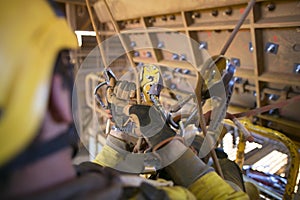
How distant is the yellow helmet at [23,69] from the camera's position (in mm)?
515

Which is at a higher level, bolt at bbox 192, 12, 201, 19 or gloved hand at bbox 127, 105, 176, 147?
bolt at bbox 192, 12, 201, 19

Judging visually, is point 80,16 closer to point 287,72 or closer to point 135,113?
point 287,72

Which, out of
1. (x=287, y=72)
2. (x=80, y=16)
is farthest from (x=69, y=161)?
(x=80, y=16)

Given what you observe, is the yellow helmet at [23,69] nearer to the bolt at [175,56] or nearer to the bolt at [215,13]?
the bolt at [215,13]

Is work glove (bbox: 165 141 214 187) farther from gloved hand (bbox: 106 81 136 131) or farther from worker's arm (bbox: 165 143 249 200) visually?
gloved hand (bbox: 106 81 136 131)

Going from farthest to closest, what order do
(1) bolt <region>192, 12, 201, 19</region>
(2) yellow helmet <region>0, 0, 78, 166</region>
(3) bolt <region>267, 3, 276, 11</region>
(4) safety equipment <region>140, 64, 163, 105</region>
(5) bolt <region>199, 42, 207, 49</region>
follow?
1. (5) bolt <region>199, 42, 207, 49</region>
2. (1) bolt <region>192, 12, 201, 19</region>
3. (3) bolt <region>267, 3, 276, 11</region>
4. (4) safety equipment <region>140, 64, 163, 105</region>
5. (2) yellow helmet <region>0, 0, 78, 166</region>

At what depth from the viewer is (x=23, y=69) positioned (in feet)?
1.73

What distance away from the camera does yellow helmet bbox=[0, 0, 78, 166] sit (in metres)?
0.51

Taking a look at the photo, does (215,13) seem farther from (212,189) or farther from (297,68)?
(212,189)

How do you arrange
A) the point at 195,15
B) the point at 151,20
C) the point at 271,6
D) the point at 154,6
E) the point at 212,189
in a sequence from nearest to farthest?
the point at 212,189
the point at 271,6
the point at 195,15
the point at 154,6
the point at 151,20

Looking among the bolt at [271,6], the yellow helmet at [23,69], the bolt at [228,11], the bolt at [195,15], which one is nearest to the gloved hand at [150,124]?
the yellow helmet at [23,69]

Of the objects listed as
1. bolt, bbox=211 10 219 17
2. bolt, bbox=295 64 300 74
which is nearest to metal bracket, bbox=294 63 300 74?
bolt, bbox=295 64 300 74

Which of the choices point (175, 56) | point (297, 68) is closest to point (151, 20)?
point (175, 56)

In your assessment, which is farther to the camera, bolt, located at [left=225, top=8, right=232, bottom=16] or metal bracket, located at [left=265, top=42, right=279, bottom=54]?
bolt, located at [left=225, top=8, right=232, bottom=16]
